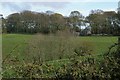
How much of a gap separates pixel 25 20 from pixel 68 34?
4270mm

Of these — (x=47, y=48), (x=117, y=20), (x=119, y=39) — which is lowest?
(x=47, y=48)

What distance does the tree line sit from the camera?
16.7 ft

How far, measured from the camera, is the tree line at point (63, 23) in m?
5.09

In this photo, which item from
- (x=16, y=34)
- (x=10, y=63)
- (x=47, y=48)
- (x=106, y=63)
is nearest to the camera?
(x=106, y=63)

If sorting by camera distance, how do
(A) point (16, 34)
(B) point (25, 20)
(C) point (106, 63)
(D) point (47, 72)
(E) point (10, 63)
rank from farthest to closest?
1. (B) point (25, 20)
2. (A) point (16, 34)
3. (E) point (10, 63)
4. (D) point (47, 72)
5. (C) point (106, 63)

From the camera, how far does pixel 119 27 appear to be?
4.14 meters

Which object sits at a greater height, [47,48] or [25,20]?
[25,20]

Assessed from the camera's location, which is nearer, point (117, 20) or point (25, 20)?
point (117, 20)

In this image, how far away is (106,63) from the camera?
12.5ft

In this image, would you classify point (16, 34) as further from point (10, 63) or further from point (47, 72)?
point (47, 72)

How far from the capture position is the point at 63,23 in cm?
859

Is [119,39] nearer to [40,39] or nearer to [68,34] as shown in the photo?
[40,39]

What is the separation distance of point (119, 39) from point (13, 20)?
2.83 m

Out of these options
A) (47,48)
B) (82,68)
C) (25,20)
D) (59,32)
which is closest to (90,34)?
(25,20)
